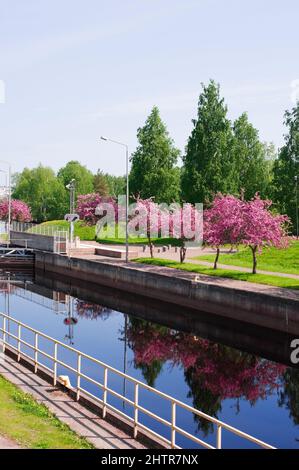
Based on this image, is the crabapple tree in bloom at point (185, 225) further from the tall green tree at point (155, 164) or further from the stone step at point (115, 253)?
the tall green tree at point (155, 164)

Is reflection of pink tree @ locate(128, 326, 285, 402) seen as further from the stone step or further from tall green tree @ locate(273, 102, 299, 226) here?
tall green tree @ locate(273, 102, 299, 226)

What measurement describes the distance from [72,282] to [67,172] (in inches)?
3175

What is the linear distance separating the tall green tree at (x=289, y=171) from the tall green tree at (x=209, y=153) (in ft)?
16.7

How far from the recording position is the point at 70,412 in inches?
557

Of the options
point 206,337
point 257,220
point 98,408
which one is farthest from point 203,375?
point 257,220

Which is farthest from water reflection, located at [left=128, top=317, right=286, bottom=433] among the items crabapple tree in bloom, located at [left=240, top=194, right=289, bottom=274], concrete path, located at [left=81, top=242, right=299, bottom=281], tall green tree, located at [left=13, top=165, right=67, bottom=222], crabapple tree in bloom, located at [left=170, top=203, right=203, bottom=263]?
tall green tree, located at [left=13, top=165, right=67, bottom=222]

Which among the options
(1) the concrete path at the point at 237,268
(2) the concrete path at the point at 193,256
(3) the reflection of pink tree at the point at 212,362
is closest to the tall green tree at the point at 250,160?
(2) the concrete path at the point at 193,256

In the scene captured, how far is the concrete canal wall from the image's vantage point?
29312 mm

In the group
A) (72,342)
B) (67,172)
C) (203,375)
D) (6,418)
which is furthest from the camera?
(67,172)

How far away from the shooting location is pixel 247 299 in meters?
31.1

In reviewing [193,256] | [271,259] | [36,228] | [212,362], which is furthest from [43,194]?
[212,362]

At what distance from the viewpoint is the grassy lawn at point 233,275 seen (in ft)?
113

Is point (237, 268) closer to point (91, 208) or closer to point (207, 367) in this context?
point (207, 367)

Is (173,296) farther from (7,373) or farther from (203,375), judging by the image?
(7,373)
